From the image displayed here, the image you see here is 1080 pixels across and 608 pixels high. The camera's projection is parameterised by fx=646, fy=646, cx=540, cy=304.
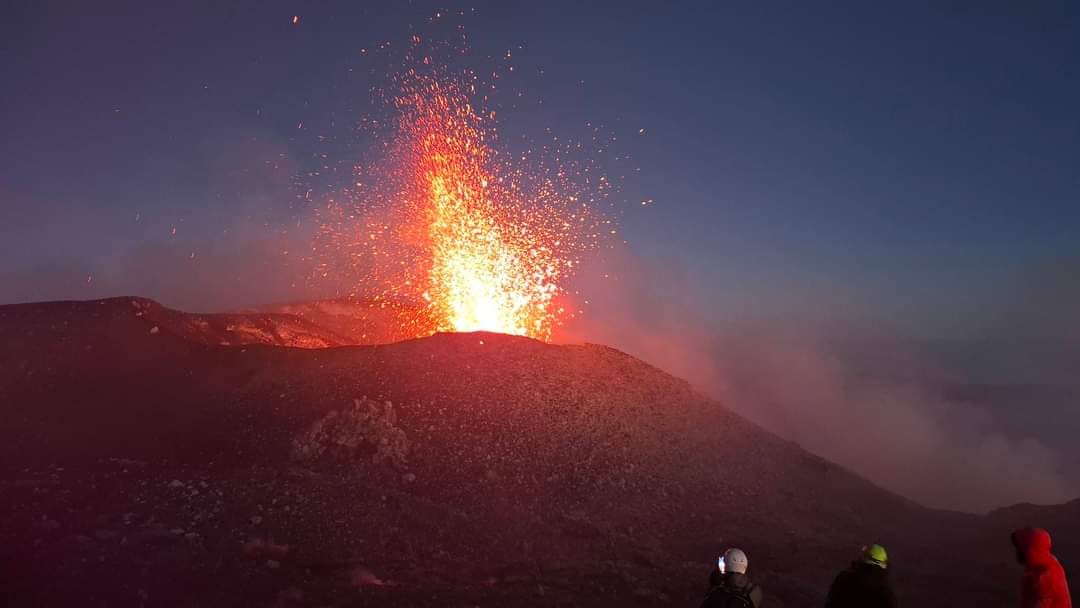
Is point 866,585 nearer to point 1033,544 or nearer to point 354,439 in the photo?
point 1033,544

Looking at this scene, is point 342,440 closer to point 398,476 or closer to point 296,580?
point 398,476

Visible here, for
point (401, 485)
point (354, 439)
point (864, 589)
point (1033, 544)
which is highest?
point (354, 439)

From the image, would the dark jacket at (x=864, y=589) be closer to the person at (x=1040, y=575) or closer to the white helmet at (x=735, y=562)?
the white helmet at (x=735, y=562)

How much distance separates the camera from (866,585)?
21.2 ft

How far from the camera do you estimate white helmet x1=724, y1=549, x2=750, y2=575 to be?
244 inches

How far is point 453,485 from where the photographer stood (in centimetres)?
1892

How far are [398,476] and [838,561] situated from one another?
12.3m

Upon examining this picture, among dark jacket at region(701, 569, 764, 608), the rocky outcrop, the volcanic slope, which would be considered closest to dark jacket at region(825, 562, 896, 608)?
dark jacket at region(701, 569, 764, 608)

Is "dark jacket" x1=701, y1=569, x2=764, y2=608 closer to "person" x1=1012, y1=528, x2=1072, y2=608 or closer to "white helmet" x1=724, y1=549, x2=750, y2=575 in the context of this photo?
"white helmet" x1=724, y1=549, x2=750, y2=575

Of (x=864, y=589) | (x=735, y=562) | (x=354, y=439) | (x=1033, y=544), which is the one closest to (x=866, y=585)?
(x=864, y=589)

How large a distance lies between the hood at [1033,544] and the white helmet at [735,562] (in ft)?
9.46

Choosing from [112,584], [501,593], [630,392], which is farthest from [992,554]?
[112,584]

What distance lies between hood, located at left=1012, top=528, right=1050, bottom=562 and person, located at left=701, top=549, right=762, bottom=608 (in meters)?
2.91

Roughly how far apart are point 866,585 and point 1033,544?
6.02ft
